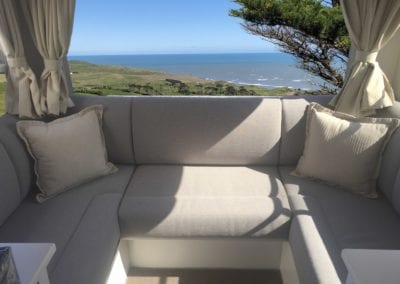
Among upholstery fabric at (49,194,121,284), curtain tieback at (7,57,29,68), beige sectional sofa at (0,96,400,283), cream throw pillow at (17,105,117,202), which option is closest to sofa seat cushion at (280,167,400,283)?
beige sectional sofa at (0,96,400,283)

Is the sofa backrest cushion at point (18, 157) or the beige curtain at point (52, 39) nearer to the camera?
the sofa backrest cushion at point (18, 157)

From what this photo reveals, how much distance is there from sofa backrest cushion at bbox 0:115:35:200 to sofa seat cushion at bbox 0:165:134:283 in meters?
0.07

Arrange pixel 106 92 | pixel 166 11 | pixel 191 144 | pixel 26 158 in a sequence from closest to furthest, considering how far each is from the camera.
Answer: pixel 26 158
pixel 191 144
pixel 106 92
pixel 166 11

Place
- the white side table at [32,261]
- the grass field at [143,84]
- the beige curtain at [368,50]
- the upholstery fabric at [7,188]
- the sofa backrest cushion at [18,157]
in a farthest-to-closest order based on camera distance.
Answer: the grass field at [143,84]
the beige curtain at [368,50]
the sofa backrest cushion at [18,157]
the upholstery fabric at [7,188]
the white side table at [32,261]

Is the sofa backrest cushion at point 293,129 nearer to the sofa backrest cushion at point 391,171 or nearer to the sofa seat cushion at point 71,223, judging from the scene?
the sofa backrest cushion at point 391,171

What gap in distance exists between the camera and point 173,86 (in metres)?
3.09

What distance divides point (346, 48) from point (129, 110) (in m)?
2.37

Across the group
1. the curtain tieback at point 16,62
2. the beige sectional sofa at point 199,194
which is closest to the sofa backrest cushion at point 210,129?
the beige sectional sofa at point 199,194

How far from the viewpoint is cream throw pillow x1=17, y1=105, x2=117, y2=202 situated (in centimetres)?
160

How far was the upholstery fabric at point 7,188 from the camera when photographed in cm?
139

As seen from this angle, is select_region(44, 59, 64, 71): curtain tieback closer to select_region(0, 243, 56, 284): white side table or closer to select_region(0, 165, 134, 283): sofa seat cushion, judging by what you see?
select_region(0, 165, 134, 283): sofa seat cushion

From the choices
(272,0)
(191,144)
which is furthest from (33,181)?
(272,0)

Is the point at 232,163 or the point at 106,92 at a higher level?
the point at 106,92

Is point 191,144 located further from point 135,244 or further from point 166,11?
point 166,11
